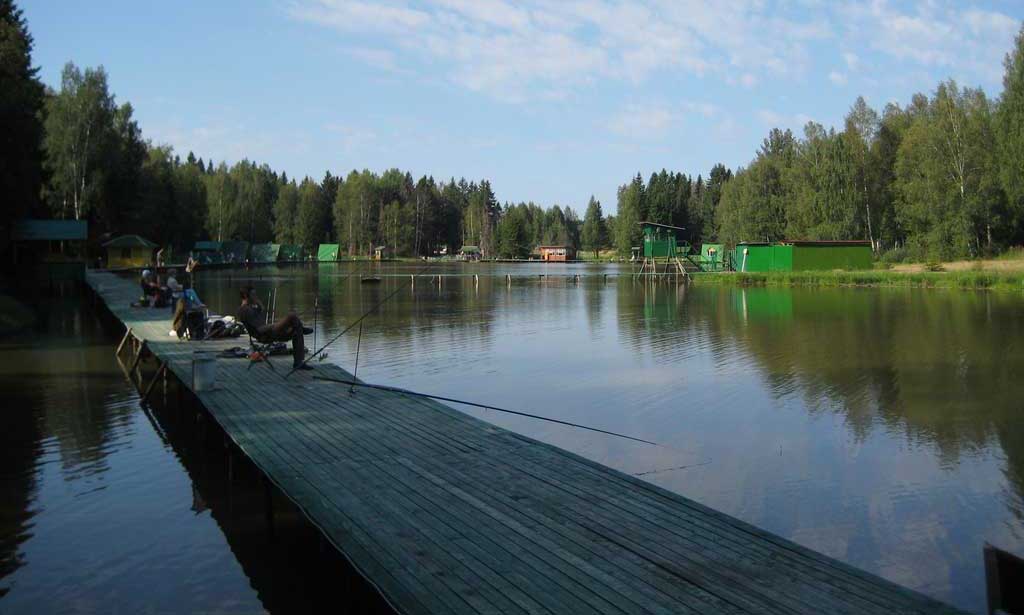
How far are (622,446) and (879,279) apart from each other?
3958cm

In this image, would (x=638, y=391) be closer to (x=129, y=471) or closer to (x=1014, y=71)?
(x=129, y=471)

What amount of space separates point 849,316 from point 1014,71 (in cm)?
2827

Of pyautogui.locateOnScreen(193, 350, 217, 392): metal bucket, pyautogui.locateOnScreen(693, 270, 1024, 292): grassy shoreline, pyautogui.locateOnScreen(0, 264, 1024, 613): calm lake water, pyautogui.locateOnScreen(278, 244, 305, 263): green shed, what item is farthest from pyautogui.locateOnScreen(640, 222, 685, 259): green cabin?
pyautogui.locateOnScreen(193, 350, 217, 392): metal bucket

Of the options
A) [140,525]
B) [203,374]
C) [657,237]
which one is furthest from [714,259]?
[140,525]

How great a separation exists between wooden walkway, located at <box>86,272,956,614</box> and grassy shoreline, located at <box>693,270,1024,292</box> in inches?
1504

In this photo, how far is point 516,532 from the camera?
564cm

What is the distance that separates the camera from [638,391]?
14.6 metres

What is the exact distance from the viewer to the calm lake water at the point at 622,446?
663 centimetres

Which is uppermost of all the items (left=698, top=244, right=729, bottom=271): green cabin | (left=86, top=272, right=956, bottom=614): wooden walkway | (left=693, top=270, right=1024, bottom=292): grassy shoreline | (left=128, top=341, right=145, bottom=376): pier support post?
(left=698, top=244, right=729, bottom=271): green cabin

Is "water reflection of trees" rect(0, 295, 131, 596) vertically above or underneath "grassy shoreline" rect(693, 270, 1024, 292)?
underneath

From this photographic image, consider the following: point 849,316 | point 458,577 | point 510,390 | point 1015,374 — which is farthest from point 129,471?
point 849,316

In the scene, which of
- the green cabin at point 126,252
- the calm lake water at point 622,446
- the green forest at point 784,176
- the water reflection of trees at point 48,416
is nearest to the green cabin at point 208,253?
the green forest at point 784,176

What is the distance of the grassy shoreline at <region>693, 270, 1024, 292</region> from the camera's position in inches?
1538

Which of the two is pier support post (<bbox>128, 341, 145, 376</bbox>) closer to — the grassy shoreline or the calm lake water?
the calm lake water
